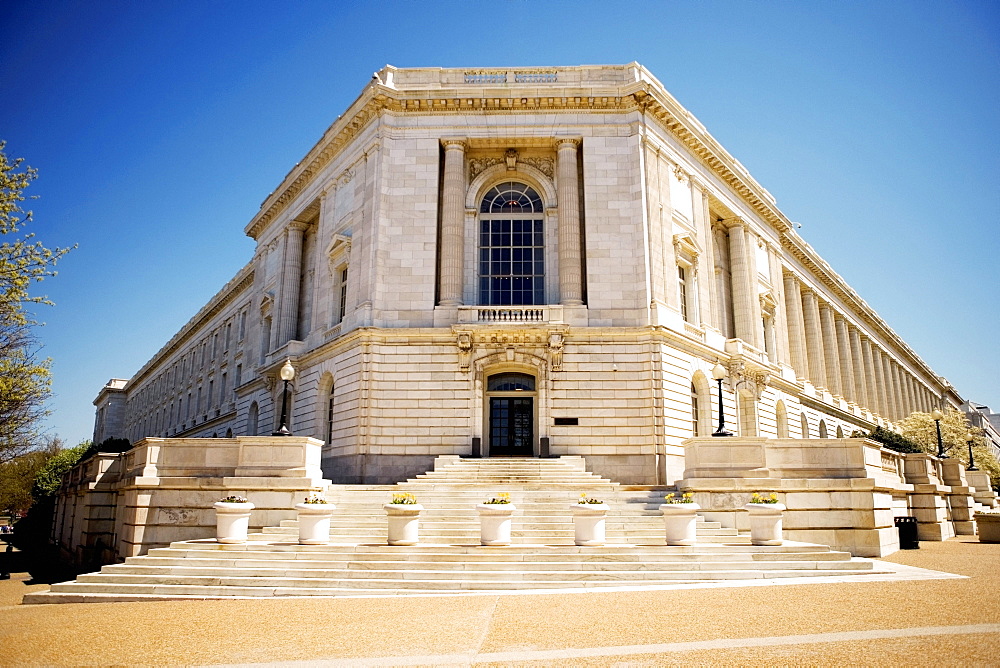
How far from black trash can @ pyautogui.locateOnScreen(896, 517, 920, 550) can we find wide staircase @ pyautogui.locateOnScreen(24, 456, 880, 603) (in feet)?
22.1

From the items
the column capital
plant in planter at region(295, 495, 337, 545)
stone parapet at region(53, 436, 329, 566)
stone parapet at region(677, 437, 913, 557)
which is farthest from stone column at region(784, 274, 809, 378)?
plant in planter at region(295, 495, 337, 545)

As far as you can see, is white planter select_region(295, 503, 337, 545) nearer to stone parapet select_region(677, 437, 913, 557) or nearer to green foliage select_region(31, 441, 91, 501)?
stone parapet select_region(677, 437, 913, 557)

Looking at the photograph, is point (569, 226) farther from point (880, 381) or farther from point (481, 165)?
point (880, 381)

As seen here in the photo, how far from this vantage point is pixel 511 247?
32688 mm

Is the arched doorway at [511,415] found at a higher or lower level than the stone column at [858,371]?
lower

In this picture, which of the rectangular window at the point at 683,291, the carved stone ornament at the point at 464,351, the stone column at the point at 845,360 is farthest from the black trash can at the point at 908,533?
the stone column at the point at 845,360

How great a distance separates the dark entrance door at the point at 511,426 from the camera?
30.1 metres

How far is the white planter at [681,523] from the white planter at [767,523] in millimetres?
1579

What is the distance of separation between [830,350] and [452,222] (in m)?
39.4

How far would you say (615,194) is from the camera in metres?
31.9

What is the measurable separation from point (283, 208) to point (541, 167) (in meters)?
19.4

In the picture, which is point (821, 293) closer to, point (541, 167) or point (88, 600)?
point (541, 167)

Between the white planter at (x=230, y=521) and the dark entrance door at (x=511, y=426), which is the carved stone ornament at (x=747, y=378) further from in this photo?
the white planter at (x=230, y=521)

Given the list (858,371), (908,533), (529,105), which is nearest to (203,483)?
(908,533)
